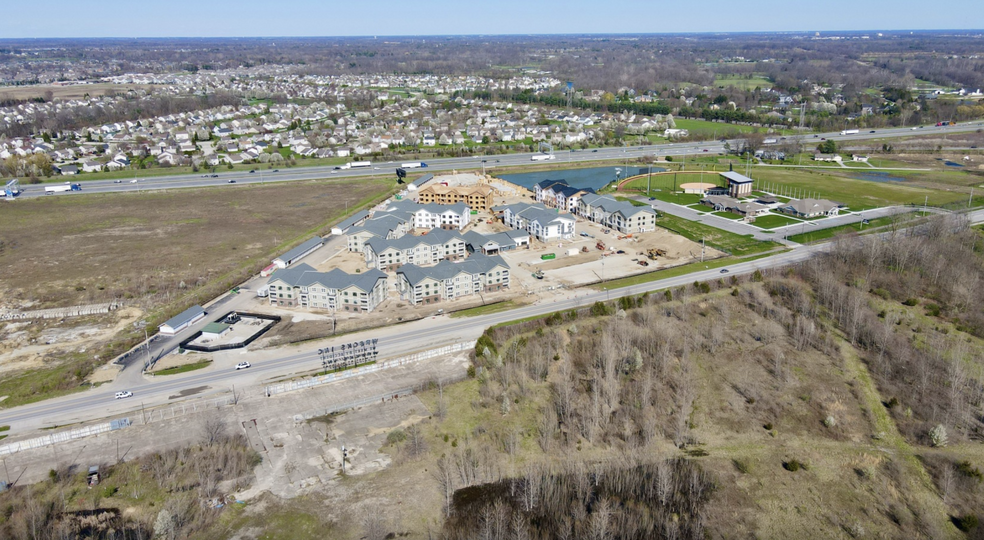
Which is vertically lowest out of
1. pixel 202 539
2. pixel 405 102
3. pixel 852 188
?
pixel 202 539

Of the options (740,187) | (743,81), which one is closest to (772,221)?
(740,187)

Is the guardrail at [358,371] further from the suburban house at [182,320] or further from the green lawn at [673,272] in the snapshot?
the green lawn at [673,272]

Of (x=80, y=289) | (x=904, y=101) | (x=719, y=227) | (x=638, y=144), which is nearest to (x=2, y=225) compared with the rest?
(x=80, y=289)

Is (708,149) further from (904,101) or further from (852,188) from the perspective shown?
(904,101)

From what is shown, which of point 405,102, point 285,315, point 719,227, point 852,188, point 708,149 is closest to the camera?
point 285,315

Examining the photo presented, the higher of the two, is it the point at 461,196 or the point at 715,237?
the point at 461,196

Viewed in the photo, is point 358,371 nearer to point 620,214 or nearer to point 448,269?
point 448,269

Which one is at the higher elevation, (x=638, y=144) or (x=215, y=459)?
(x=638, y=144)

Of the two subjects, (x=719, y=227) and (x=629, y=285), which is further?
(x=719, y=227)
